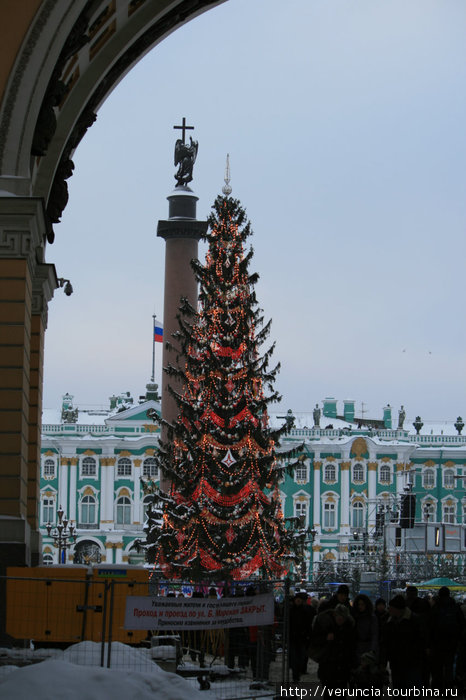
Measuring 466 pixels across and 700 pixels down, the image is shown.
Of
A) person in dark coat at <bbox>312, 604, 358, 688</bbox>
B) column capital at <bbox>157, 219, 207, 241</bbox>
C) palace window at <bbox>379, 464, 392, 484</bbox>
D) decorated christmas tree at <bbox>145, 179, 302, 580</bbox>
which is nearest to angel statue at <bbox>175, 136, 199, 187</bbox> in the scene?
column capital at <bbox>157, 219, 207, 241</bbox>

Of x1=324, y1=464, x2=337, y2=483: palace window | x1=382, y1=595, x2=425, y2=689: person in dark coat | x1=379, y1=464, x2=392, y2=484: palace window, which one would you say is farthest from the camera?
x1=379, y1=464, x2=392, y2=484: palace window

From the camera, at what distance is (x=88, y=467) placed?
325 feet

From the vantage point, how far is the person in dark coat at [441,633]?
14312 mm

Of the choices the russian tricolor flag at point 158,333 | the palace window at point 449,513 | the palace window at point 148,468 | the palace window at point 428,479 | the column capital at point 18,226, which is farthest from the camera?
the palace window at point 428,479

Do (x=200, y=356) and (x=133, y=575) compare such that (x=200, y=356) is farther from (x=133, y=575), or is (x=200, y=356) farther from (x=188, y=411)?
(x=133, y=575)

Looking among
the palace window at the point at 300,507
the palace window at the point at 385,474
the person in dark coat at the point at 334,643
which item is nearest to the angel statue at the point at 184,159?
the person in dark coat at the point at 334,643

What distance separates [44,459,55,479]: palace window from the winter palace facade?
0.07 metres

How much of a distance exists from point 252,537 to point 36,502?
16.2 m

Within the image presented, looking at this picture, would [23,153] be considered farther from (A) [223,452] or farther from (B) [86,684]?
(A) [223,452]

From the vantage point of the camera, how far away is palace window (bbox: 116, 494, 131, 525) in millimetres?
98125

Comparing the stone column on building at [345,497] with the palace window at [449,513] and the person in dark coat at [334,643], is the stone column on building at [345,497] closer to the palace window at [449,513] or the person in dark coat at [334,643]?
the palace window at [449,513]

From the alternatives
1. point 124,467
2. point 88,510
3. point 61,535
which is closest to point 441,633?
point 61,535

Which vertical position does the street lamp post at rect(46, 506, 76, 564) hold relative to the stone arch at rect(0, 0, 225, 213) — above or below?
below

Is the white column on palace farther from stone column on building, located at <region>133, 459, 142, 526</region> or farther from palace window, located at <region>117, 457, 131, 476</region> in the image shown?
stone column on building, located at <region>133, 459, 142, 526</region>
